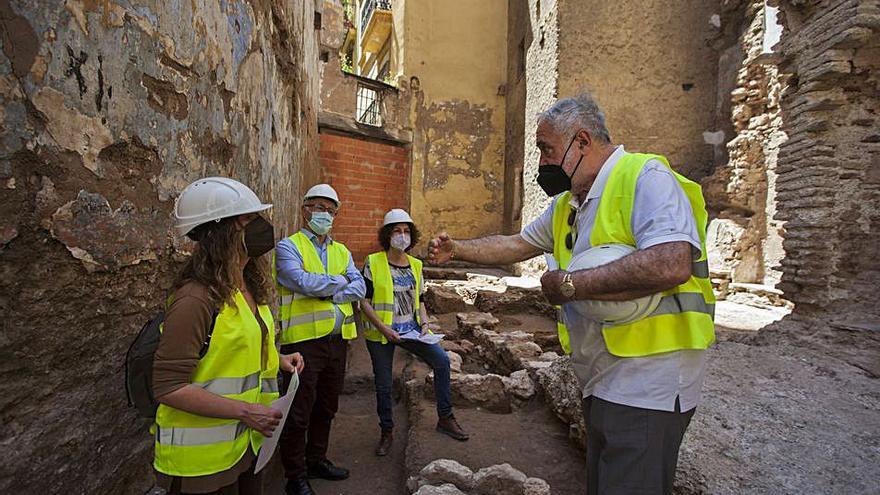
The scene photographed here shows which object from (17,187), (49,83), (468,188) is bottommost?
(17,187)

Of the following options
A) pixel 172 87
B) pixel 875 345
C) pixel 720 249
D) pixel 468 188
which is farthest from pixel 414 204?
pixel 172 87

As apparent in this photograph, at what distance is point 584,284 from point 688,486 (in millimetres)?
1399

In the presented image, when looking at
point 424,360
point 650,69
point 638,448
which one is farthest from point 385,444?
point 650,69

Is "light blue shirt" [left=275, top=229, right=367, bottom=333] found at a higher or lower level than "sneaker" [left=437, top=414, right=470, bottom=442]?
higher

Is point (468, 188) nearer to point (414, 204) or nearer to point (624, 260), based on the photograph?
point (414, 204)

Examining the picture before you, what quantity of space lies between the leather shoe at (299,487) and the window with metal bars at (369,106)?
11.3 meters

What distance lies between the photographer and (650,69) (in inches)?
414

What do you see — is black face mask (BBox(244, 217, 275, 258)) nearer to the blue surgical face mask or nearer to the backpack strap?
the backpack strap

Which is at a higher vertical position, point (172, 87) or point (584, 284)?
point (172, 87)

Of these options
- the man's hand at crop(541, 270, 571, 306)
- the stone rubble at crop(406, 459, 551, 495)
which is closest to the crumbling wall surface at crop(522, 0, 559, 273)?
the stone rubble at crop(406, 459, 551, 495)

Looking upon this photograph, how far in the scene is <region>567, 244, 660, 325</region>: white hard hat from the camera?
145 cm

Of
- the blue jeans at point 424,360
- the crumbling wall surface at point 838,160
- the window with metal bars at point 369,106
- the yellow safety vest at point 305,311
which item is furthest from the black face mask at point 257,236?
the window with metal bars at point 369,106

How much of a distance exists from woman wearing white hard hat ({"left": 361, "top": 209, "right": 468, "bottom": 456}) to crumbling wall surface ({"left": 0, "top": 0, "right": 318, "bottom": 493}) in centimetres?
158

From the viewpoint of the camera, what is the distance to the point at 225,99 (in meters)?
2.41
